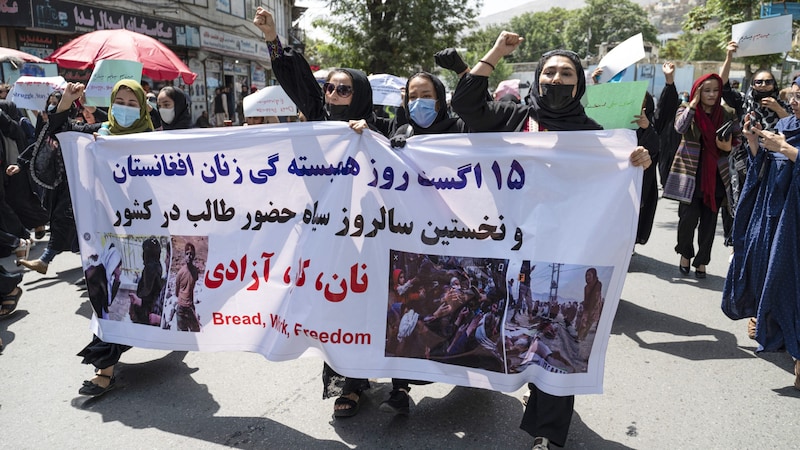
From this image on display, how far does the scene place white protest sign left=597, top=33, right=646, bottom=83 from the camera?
4094mm

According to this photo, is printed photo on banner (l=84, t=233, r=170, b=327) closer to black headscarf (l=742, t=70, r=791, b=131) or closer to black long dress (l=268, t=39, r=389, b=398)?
black long dress (l=268, t=39, r=389, b=398)

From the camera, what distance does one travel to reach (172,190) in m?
3.05

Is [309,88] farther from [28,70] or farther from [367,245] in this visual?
[28,70]

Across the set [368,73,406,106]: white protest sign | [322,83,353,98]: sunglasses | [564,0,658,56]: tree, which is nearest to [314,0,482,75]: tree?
[368,73,406,106]: white protest sign

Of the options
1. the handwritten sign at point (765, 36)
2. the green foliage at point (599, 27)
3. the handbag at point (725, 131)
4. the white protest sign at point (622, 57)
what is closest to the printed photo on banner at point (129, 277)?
the white protest sign at point (622, 57)

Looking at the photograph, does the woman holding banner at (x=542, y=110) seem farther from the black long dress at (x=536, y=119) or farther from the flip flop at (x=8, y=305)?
the flip flop at (x=8, y=305)

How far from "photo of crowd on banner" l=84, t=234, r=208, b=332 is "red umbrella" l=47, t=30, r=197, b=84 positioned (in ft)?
19.8

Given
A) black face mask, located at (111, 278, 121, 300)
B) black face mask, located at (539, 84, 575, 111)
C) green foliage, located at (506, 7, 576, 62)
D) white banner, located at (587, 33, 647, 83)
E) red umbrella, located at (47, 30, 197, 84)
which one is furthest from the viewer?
green foliage, located at (506, 7, 576, 62)

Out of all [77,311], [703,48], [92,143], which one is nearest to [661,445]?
[92,143]

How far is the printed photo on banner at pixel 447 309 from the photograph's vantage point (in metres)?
2.58

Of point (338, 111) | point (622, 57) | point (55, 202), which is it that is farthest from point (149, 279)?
point (622, 57)

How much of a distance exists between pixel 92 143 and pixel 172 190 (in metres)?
0.57

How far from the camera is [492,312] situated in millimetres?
2578

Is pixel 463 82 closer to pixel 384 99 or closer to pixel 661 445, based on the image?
pixel 661 445
